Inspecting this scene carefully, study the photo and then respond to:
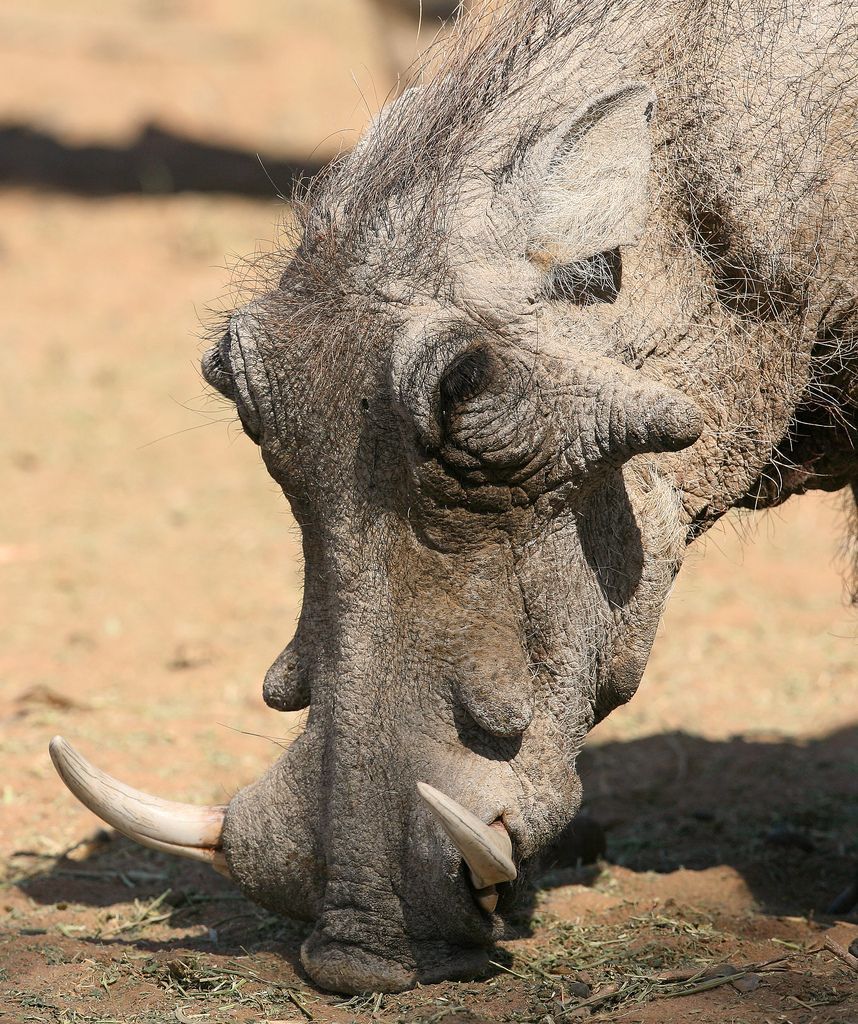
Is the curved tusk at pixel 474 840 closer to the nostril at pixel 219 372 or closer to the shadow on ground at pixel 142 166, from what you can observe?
the nostril at pixel 219 372

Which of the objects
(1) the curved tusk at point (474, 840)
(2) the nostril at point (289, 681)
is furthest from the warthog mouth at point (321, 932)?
(2) the nostril at point (289, 681)

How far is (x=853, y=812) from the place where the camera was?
439cm

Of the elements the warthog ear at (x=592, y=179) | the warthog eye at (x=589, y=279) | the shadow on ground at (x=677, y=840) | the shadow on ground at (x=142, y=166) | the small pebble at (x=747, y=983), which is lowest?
the shadow on ground at (x=142, y=166)

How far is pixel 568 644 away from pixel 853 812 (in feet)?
6.88

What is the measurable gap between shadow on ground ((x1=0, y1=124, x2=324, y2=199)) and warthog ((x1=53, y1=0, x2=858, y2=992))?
9190 millimetres

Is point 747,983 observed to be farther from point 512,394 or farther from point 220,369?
point 220,369

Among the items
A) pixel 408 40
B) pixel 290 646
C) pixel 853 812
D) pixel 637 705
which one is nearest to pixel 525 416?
pixel 290 646

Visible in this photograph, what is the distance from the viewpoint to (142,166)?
1255 centimetres

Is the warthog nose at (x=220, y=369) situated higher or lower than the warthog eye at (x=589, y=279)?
lower

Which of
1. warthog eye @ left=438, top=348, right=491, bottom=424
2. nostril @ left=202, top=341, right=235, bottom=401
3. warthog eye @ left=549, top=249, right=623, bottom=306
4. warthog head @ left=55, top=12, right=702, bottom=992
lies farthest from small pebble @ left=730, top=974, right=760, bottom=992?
nostril @ left=202, top=341, right=235, bottom=401

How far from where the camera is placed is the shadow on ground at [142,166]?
39.8 ft

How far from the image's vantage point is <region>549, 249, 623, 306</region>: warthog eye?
267cm

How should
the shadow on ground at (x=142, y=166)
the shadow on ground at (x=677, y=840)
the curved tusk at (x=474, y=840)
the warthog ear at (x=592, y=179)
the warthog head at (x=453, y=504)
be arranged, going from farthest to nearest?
the shadow on ground at (x=142, y=166), the shadow on ground at (x=677, y=840), the warthog ear at (x=592, y=179), the warthog head at (x=453, y=504), the curved tusk at (x=474, y=840)

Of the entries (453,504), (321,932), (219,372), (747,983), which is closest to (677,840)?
(747,983)
